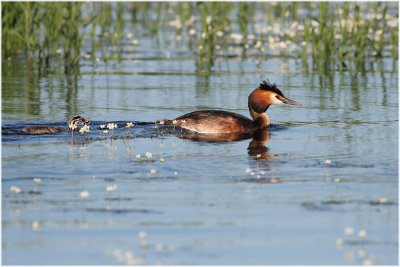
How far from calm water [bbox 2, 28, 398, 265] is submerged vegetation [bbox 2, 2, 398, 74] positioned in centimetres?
315

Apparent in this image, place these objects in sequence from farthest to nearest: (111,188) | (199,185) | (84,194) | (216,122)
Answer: (216,122), (199,185), (111,188), (84,194)

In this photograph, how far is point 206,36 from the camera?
21234mm

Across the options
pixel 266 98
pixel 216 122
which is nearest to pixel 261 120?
pixel 266 98

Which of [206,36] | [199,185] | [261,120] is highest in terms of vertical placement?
[206,36]

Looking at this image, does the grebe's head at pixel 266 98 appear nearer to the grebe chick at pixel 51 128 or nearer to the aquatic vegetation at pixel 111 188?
the grebe chick at pixel 51 128

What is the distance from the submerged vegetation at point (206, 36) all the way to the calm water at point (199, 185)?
3.15 meters

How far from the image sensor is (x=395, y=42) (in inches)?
851

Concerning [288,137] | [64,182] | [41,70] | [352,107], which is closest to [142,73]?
[41,70]

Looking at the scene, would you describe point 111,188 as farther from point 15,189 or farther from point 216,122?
point 216,122

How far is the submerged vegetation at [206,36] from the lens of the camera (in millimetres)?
19188

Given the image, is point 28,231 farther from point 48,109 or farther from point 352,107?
point 352,107

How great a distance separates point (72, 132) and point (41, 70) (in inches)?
299

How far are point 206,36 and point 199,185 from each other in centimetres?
1278

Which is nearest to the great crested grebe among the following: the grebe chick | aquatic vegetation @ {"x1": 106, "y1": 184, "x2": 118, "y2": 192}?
the grebe chick
